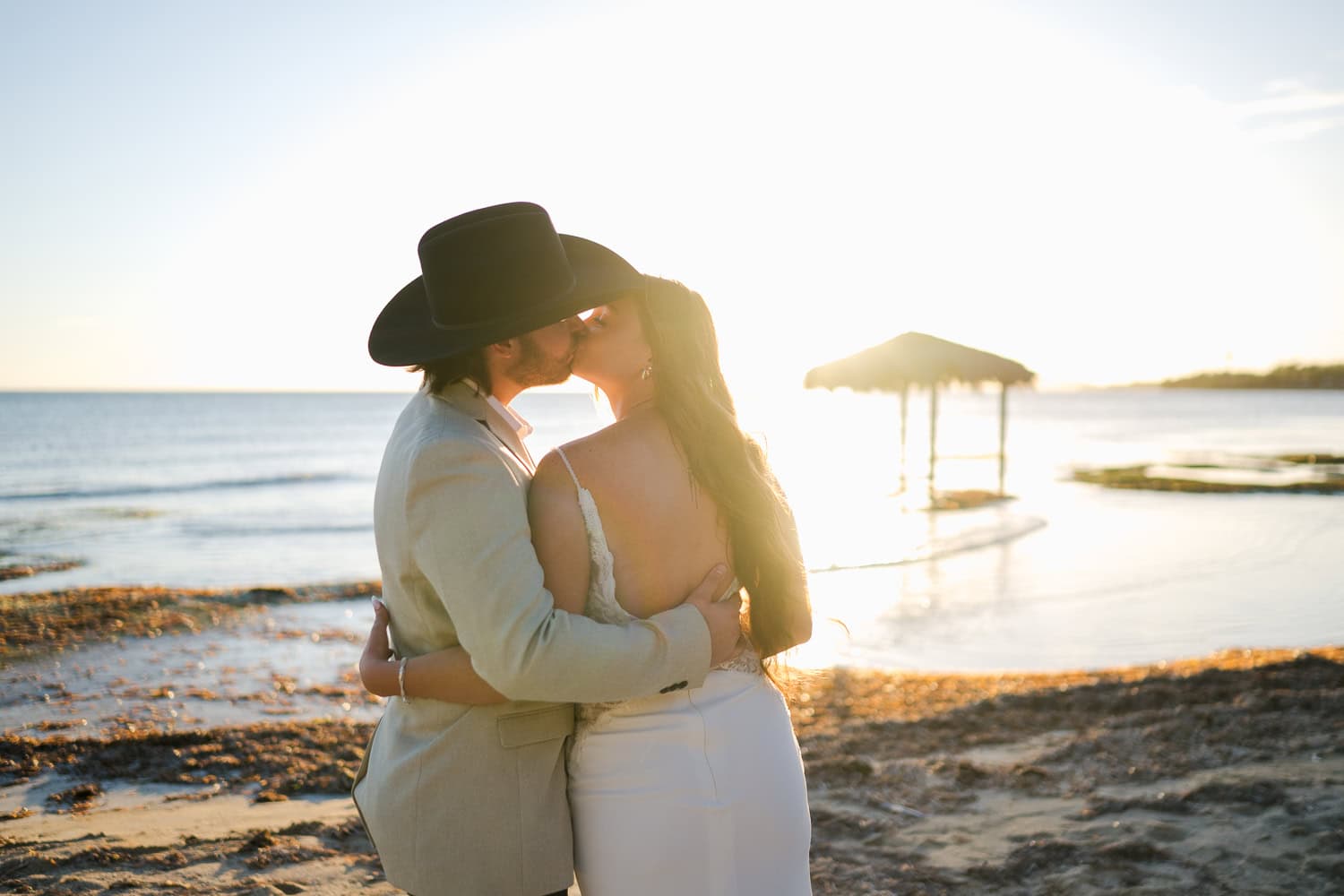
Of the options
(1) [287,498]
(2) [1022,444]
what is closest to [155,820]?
(1) [287,498]

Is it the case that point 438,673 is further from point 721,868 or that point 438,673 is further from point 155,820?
point 155,820

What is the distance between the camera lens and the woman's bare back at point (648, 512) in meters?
1.70

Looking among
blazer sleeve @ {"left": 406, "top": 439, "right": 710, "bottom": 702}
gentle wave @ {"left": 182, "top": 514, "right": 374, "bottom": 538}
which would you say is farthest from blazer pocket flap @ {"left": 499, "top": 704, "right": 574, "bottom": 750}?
Answer: gentle wave @ {"left": 182, "top": 514, "right": 374, "bottom": 538}

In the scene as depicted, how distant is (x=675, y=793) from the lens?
5.61 feet

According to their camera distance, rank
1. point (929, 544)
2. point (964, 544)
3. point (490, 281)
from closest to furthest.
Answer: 1. point (490, 281)
2. point (964, 544)
3. point (929, 544)

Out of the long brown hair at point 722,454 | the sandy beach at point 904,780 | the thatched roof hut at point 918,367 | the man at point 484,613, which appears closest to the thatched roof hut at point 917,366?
the thatched roof hut at point 918,367

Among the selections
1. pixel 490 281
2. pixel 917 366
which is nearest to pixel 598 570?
pixel 490 281

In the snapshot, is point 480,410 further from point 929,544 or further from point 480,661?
point 929,544

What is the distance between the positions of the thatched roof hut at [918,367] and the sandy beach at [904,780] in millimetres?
13485

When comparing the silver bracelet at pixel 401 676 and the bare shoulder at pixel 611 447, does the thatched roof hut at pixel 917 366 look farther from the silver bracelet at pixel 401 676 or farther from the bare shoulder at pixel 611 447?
the silver bracelet at pixel 401 676

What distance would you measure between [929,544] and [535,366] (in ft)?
42.2

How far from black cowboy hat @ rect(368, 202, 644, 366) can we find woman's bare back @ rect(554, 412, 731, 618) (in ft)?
0.78

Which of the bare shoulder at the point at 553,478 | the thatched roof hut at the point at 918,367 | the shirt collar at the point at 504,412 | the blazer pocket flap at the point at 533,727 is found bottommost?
the blazer pocket flap at the point at 533,727

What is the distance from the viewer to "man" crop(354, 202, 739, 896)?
1.51 meters
